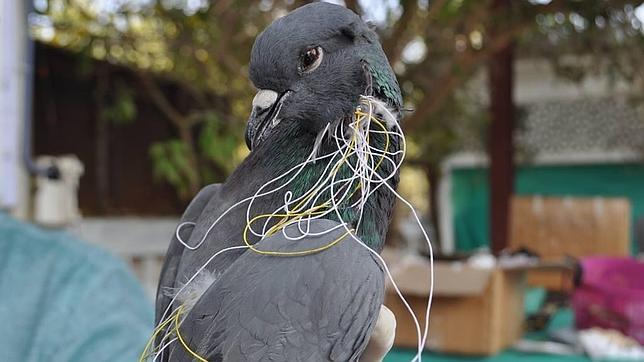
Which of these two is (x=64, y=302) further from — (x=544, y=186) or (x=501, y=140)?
(x=544, y=186)

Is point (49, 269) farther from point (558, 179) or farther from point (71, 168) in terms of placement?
point (558, 179)

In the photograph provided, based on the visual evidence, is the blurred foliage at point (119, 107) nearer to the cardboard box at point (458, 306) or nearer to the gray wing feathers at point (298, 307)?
the cardboard box at point (458, 306)

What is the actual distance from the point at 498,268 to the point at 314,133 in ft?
4.49

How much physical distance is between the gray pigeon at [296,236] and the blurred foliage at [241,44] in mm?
1621

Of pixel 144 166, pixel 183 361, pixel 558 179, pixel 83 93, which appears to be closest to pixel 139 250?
pixel 144 166

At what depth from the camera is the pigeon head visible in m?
0.51

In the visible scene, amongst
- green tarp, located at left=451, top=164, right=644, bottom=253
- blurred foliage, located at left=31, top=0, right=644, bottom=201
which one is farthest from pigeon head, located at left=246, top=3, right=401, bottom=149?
green tarp, located at left=451, top=164, right=644, bottom=253

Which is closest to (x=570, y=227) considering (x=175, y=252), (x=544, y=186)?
(x=544, y=186)

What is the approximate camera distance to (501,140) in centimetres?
331

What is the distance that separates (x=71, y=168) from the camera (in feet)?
7.51

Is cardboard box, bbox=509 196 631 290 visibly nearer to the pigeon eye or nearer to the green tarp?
the green tarp

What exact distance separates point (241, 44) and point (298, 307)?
7.88 ft

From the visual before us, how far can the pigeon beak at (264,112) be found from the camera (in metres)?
0.52

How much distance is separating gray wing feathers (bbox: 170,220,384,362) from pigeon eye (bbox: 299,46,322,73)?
0.13 metres
